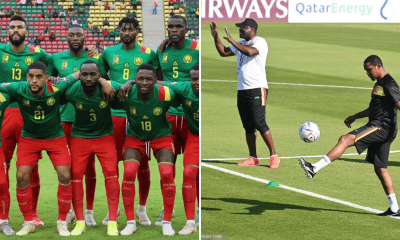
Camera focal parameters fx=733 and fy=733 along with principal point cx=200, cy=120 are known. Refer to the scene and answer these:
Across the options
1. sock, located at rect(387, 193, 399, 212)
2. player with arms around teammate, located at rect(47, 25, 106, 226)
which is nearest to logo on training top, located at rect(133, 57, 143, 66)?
player with arms around teammate, located at rect(47, 25, 106, 226)

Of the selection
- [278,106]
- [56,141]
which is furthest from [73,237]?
[278,106]

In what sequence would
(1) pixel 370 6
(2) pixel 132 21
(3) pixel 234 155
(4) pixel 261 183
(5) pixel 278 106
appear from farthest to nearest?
(1) pixel 370 6, (5) pixel 278 106, (3) pixel 234 155, (4) pixel 261 183, (2) pixel 132 21

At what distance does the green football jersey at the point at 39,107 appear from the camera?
7.11 metres

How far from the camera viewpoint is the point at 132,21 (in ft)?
25.8

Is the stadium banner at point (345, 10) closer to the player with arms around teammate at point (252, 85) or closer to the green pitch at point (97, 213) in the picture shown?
the player with arms around teammate at point (252, 85)

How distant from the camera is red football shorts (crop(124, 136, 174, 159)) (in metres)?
7.38

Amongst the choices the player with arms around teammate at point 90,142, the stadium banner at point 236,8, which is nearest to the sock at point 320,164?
the player with arms around teammate at point 90,142

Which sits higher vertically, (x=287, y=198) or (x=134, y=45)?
(x=134, y=45)

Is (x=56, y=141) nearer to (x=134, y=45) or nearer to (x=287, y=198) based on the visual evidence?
(x=134, y=45)

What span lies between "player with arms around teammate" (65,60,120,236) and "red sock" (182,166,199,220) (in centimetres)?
69

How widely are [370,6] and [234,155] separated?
24823 millimetres

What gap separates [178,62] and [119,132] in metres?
1.01

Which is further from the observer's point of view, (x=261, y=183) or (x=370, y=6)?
(x=370, y=6)

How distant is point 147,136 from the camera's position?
738cm
